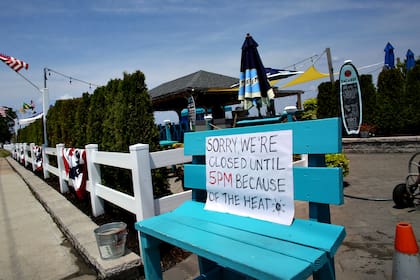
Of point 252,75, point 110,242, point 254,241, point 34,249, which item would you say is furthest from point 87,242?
point 252,75

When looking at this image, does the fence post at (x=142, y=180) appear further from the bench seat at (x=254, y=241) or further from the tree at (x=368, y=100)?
the tree at (x=368, y=100)

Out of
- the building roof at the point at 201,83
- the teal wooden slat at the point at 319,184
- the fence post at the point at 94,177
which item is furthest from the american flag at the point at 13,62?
the teal wooden slat at the point at 319,184

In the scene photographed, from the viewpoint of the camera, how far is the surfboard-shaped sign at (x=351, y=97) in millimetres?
8914

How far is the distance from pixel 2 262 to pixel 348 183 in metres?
5.69

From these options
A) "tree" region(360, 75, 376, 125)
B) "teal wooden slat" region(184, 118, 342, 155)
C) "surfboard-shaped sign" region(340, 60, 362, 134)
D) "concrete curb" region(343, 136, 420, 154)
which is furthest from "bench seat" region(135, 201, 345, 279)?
"tree" region(360, 75, 376, 125)

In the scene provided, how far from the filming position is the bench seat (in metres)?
1.19

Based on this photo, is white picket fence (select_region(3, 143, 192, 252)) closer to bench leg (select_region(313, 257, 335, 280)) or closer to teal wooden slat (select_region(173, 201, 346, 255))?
teal wooden slat (select_region(173, 201, 346, 255))

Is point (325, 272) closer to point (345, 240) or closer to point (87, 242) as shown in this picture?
point (345, 240)

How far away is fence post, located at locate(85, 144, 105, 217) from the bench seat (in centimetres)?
242

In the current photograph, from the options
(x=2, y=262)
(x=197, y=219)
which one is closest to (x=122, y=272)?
(x=197, y=219)

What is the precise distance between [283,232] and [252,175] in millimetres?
441

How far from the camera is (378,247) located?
284cm

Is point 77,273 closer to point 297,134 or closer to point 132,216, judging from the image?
point 132,216

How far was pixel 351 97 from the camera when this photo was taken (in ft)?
29.6
